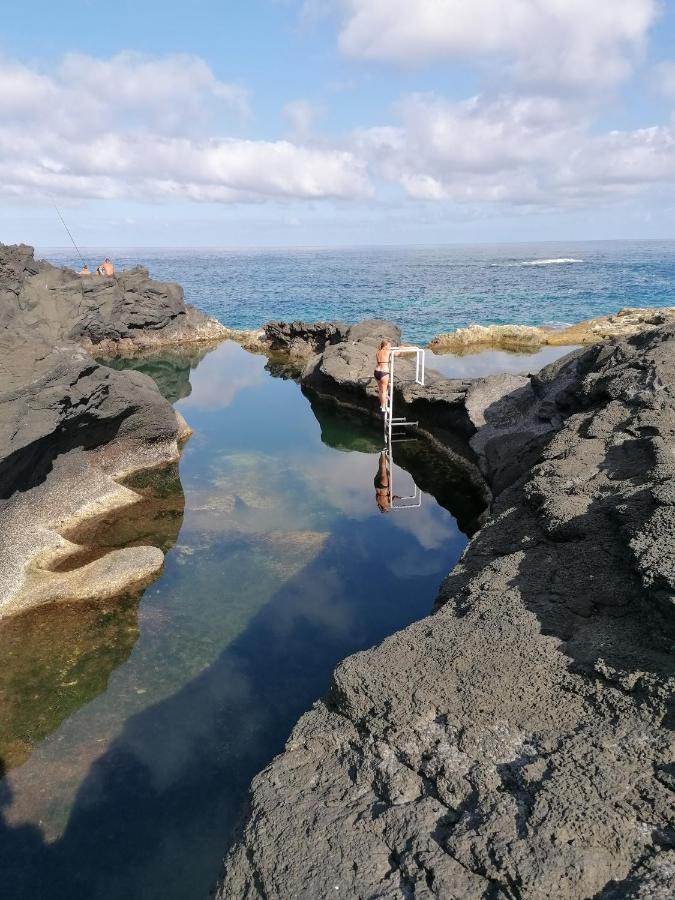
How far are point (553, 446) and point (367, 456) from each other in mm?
9339

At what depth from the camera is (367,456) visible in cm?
1756

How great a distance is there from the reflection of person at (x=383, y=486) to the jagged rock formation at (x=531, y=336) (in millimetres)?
17555

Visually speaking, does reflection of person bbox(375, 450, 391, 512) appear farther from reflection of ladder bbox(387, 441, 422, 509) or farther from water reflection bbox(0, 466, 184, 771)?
water reflection bbox(0, 466, 184, 771)

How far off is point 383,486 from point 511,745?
11.6 metres

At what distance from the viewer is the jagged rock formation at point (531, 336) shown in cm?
3343

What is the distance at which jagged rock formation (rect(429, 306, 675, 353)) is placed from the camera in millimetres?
33434

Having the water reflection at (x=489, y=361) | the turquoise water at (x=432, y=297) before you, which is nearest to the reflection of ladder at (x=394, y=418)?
the water reflection at (x=489, y=361)

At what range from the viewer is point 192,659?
8.73 meters

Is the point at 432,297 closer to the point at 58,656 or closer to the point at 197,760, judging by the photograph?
the point at 58,656

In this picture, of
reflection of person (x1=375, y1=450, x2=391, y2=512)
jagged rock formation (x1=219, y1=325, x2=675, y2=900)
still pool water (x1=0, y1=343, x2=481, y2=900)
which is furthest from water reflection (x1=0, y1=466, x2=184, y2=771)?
reflection of person (x1=375, y1=450, x2=391, y2=512)

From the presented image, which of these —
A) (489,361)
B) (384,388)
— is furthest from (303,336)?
(384,388)

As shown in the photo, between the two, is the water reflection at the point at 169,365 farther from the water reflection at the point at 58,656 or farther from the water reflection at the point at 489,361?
the water reflection at the point at 58,656

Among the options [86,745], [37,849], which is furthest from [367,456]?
[37,849]

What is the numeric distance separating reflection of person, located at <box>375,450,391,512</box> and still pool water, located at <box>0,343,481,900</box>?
17cm
